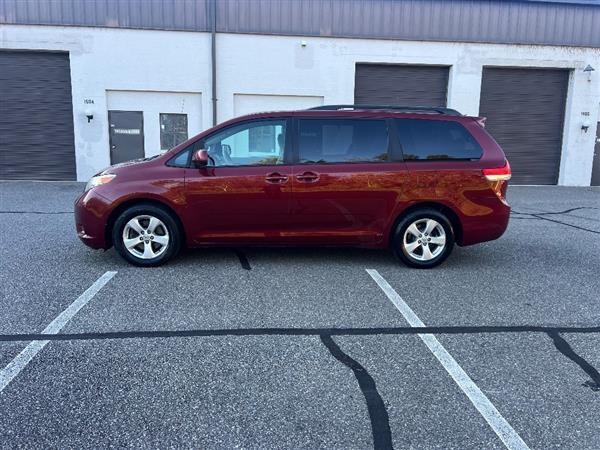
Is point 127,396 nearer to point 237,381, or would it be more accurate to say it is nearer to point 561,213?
point 237,381

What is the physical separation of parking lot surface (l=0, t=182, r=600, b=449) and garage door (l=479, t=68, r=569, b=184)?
9.83 m

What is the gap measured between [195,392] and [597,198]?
13.0 metres

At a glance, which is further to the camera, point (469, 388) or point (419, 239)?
point (419, 239)

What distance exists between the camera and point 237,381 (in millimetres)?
3248

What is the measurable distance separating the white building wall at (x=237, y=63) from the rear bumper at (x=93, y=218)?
872 centimetres

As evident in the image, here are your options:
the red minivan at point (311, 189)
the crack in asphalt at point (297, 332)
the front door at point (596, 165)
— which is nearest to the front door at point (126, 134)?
the red minivan at point (311, 189)

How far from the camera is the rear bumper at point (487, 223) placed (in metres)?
5.86

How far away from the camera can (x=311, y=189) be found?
5.63 metres

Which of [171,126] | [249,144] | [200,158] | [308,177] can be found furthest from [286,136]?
[171,126]

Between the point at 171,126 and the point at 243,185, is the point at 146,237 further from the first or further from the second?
the point at 171,126

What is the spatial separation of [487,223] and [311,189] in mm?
2144

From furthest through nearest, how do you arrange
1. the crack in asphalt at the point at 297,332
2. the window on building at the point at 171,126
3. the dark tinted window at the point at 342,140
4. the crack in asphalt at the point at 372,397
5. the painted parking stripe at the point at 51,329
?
the window on building at the point at 171,126, the dark tinted window at the point at 342,140, the crack in asphalt at the point at 297,332, the painted parking stripe at the point at 51,329, the crack in asphalt at the point at 372,397

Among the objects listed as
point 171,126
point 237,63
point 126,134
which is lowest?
point 126,134

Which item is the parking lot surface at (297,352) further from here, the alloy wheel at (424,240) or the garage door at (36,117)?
the garage door at (36,117)
